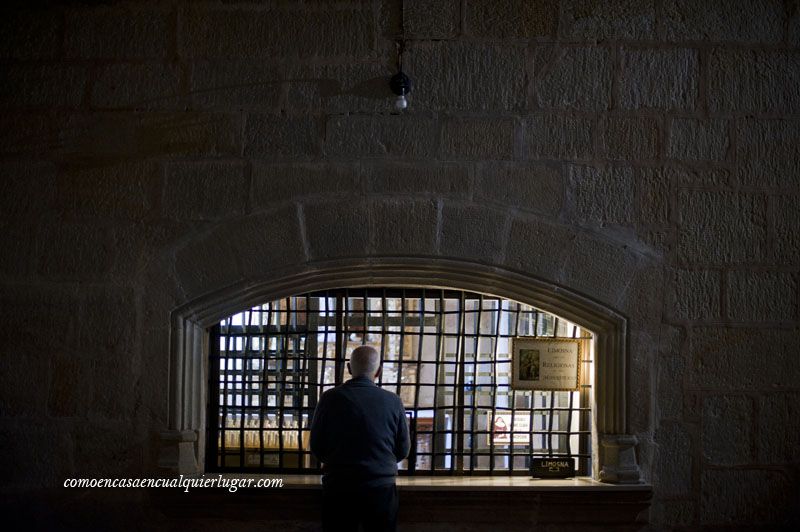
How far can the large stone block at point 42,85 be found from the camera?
4398 mm

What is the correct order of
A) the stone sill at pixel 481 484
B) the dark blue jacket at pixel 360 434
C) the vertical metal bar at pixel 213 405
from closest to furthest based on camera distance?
the dark blue jacket at pixel 360 434 → the stone sill at pixel 481 484 → the vertical metal bar at pixel 213 405

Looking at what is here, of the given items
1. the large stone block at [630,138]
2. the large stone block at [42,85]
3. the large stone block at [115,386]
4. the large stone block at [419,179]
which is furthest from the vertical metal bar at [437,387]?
the large stone block at [42,85]

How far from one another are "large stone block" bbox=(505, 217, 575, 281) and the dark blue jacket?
917 mm

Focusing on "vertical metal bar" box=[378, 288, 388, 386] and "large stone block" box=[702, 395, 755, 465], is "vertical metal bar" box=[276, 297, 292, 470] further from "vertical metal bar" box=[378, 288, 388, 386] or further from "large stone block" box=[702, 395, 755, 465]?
→ "large stone block" box=[702, 395, 755, 465]

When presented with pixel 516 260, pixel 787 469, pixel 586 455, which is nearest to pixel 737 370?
pixel 787 469

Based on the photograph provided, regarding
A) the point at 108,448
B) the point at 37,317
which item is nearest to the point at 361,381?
the point at 108,448

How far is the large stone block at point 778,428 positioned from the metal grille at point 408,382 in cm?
82

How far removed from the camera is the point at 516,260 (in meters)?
4.32

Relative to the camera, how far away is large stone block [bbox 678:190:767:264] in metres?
4.36

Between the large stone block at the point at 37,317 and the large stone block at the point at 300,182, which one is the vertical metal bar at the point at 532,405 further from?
the large stone block at the point at 37,317

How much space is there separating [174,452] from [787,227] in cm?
312

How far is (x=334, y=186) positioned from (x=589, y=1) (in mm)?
1539

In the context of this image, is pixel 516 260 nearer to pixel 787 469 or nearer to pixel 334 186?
pixel 334 186

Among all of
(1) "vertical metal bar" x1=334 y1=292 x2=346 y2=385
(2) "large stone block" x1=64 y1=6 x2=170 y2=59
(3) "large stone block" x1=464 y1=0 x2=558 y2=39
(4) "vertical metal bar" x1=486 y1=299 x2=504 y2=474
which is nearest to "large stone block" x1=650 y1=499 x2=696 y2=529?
(4) "vertical metal bar" x1=486 y1=299 x2=504 y2=474
